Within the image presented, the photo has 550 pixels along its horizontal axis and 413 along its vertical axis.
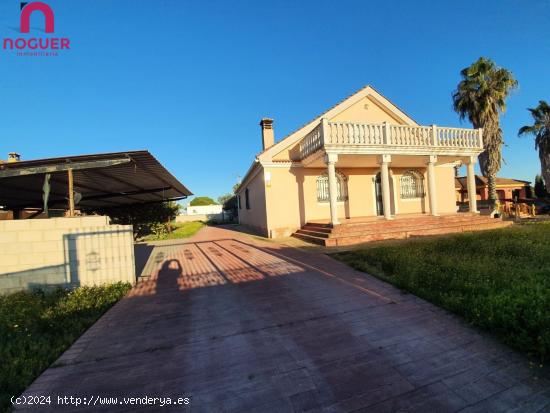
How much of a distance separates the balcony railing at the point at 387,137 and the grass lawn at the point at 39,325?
8983mm

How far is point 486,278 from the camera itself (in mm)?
4488

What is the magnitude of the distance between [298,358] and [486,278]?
156 inches

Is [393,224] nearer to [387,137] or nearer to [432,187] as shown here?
[432,187]

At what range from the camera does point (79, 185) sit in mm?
9586

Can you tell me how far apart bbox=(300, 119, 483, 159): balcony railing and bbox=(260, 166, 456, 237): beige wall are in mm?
1509

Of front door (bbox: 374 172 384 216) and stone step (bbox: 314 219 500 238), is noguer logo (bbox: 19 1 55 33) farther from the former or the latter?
front door (bbox: 374 172 384 216)

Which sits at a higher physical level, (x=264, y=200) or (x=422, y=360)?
(x=264, y=200)

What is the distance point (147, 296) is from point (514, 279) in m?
6.56

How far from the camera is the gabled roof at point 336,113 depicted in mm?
12664

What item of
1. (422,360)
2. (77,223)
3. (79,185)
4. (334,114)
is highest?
(334,114)

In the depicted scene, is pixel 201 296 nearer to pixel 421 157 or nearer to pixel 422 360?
pixel 422 360

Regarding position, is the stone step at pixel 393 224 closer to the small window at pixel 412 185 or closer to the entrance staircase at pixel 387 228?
the entrance staircase at pixel 387 228

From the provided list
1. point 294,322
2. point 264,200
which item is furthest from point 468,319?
point 264,200

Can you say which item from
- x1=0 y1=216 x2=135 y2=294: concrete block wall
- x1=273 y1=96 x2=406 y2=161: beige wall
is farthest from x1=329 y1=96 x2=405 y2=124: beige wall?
x1=0 y1=216 x2=135 y2=294: concrete block wall
